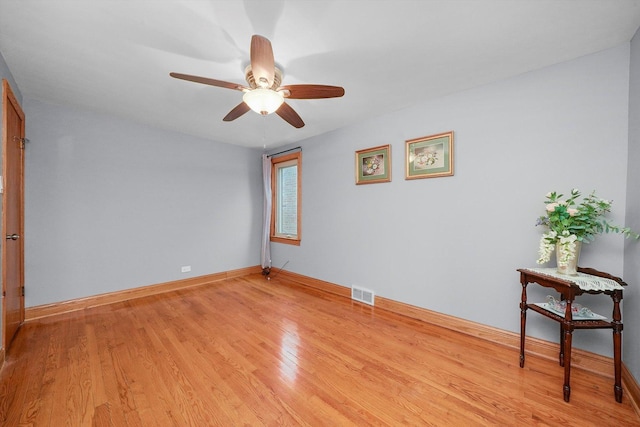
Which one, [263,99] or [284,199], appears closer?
[263,99]

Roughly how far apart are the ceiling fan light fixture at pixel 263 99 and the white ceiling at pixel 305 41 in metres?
0.36

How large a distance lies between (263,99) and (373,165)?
1.79m

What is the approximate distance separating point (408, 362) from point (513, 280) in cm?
120

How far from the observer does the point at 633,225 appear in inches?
62.9

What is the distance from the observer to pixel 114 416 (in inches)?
55.1

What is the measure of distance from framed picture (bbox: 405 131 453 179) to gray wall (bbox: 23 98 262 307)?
10.1ft

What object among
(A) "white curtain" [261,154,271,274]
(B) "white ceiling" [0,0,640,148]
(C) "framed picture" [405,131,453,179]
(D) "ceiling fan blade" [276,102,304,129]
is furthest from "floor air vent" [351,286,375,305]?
(B) "white ceiling" [0,0,640,148]

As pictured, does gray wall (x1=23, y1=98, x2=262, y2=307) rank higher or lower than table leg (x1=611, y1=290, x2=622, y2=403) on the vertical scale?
higher

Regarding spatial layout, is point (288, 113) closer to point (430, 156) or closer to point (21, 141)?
point (430, 156)

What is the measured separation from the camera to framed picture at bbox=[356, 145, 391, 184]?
9.74 ft

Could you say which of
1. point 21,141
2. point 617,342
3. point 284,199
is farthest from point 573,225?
point 21,141

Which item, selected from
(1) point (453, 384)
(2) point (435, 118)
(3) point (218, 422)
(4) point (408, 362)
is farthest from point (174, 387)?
(2) point (435, 118)

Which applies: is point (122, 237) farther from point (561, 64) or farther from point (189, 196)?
point (561, 64)

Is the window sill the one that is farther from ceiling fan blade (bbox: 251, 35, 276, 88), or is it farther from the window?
ceiling fan blade (bbox: 251, 35, 276, 88)
